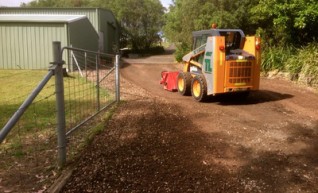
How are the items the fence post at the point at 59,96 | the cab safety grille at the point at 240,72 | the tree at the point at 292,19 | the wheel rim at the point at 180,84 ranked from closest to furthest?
Result: 1. the fence post at the point at 59,96
2. the cab safety grille at the point at 240,72
3. the wheel rim at the point at 180,84
4. the tree at the point at 292,19

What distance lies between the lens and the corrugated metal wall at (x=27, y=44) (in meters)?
18.3

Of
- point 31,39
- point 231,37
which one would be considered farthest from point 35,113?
point 31,39

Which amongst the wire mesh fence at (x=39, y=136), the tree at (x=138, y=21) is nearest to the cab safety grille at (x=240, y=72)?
the wire mesh fence at (x=39, y=136)

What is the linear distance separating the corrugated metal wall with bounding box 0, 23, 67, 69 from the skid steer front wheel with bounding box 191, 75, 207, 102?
9.96 meters

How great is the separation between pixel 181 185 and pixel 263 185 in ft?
3.46

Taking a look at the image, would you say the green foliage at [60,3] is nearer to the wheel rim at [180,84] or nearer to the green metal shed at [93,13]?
the green metal shed at [93,13]

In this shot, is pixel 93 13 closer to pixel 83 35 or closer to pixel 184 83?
pixel 83 35

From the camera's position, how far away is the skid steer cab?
30.2ft

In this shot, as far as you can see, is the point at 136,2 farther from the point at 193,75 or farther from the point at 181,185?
the point at 181,185

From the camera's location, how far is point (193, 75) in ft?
36.1

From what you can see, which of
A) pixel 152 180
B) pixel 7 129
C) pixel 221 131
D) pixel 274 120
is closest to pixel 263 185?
pixel 152 180

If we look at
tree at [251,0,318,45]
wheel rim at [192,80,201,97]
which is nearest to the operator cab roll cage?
wheel rim at [192,80,201,97]

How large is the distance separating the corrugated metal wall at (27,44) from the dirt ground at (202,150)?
1041cm

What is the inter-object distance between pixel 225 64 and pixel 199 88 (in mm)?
1326
